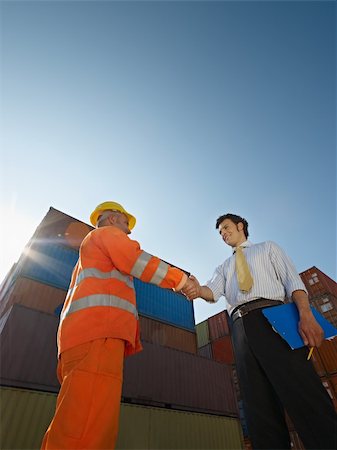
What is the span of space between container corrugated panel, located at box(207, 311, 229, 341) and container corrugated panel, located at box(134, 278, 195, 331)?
17.6 feet

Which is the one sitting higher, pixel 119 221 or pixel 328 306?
pixel 328 306

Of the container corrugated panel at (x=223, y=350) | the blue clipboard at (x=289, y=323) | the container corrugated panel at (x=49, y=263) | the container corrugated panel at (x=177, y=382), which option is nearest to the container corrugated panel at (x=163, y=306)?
the container corrugated panel at (x=177, y=382)

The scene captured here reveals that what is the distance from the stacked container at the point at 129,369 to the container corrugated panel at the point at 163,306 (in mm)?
64

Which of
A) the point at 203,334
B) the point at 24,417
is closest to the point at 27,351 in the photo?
the point at 24,417

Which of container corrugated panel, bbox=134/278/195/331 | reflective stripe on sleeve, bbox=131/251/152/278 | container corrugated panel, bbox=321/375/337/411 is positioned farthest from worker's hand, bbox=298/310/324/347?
container corrugated panel, bbox=321/375/337/411

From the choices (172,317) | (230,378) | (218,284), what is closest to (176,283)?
(218,284)

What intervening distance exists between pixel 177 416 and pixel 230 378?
4.89m

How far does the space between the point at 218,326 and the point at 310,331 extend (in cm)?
2007

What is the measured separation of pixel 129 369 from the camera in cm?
927

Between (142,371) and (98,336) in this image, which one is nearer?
(98,336)

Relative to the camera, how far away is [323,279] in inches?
805

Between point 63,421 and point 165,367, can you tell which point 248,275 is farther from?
point 165,367

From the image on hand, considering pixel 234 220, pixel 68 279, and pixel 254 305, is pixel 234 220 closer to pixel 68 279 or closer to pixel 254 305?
pixel 254 305

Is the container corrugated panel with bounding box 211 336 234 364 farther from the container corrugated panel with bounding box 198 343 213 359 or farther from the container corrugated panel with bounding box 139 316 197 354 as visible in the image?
the container corrugated panel with bounding box 139 316 197 354
